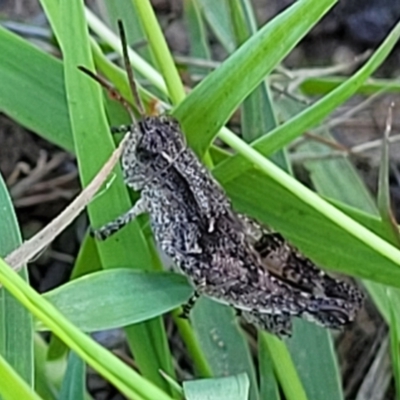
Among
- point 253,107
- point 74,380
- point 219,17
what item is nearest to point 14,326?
point 74,380

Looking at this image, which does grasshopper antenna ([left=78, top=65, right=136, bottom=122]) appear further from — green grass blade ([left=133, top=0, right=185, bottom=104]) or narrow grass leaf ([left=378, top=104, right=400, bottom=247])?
narrow grass leaf ([left=378, top=104, right=400, bottom=247])

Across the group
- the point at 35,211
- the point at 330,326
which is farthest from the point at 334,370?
the point at 35,211

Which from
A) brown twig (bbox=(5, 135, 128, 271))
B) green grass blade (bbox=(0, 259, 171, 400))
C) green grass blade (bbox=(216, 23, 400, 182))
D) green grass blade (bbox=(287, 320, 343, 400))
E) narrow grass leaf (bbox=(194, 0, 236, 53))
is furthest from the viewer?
narrow grass leaf (bbox=(194, 0, 236, 53))

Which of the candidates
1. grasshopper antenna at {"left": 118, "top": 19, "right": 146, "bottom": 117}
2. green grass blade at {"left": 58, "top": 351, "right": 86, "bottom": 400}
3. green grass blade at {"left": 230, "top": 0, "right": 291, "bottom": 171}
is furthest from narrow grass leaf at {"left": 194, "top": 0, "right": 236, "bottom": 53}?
green grass blade at {"left": 58, "top": 351, "right": 86, "bottom": 400}

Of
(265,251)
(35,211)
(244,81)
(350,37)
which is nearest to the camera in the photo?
(244,81)

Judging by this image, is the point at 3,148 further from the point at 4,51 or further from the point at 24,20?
the point at 4,51

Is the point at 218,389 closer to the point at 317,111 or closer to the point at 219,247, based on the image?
the point at 219,247

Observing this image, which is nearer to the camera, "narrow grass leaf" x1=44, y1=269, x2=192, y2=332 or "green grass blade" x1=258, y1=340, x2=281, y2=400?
"narrow grass leaf" x1=44, y1=269, x2=192, y2=332
